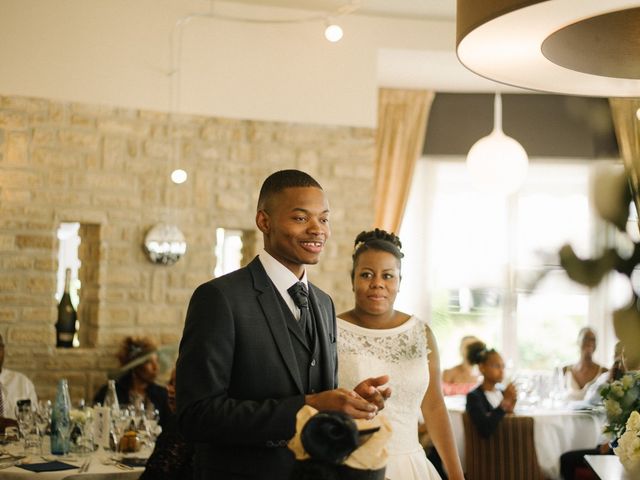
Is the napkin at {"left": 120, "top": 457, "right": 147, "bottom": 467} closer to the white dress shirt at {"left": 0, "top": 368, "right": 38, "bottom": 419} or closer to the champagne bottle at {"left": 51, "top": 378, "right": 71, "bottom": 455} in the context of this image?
the champagne bottle at {"left": 51, "top": 378, "right": 71, "bottom": 455}

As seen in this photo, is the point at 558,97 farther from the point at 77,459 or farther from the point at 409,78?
the point at 77,459

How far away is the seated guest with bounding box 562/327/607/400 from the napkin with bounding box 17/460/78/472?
15.4ft

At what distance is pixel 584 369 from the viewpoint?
7637 millimetres

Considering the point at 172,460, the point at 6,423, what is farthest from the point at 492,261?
the point at 172,460

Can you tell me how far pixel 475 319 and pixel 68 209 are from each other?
427 cm

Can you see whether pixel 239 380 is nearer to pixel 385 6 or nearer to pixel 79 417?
pixel 79 417

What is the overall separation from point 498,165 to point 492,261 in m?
2.30

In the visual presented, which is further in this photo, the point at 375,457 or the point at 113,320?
the point at 113,320

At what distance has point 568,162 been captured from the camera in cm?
902

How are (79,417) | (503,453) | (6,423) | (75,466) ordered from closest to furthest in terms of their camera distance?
(75,466) → (79,417) → (6,423) → (503,453)

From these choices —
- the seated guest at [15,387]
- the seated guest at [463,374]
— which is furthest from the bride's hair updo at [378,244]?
the seated guest at [463,374]

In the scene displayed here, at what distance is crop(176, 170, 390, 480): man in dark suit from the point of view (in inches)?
78.0

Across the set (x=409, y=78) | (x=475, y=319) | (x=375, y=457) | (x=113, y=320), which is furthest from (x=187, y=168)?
(x=375, y=457)

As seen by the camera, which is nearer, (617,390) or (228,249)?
(617,390)
